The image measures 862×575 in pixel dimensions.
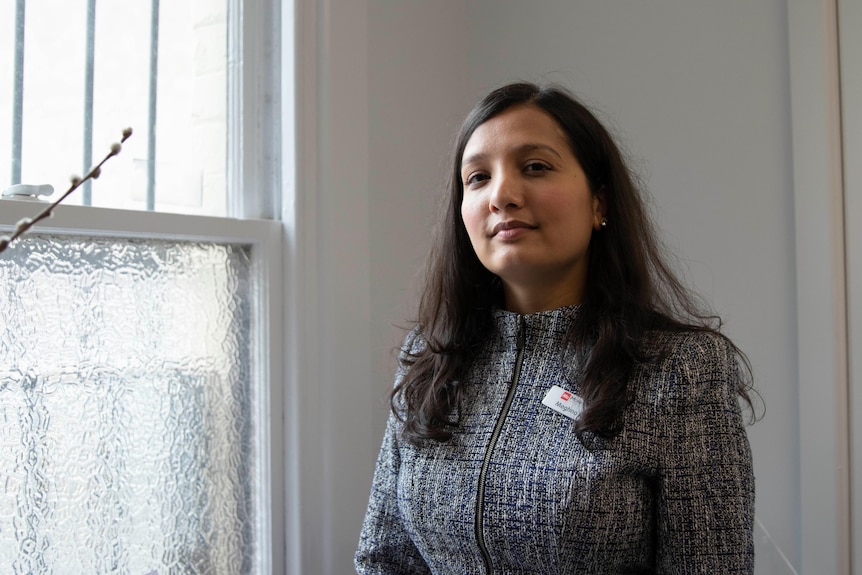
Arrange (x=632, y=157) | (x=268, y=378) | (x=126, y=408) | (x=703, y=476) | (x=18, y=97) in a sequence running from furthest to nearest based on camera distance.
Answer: (x=632, y=157), (x=268, y=378), (x=126, y=408), (x=18, y=97), (x=703, y=476)

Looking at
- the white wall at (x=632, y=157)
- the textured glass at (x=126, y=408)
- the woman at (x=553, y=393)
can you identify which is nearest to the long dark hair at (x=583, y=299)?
the woman at (x=553, y=393)

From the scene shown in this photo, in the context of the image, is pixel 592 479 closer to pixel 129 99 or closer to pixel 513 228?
pixel 513 228

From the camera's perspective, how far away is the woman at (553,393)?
3.25ft

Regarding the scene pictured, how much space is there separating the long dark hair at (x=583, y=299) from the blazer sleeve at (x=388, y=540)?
88mm

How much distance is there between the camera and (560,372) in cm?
110

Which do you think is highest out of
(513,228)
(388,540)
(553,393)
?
(513,228)

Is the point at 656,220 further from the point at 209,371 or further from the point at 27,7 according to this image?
the point at 27,7

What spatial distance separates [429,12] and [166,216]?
0.89m

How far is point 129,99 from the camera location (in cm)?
122

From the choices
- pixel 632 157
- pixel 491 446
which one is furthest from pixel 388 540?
pixel 632 157

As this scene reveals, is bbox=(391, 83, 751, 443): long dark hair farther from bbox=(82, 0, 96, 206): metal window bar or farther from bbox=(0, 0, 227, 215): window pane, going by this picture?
bbox=(82, 0, 96, 206): metal window bar

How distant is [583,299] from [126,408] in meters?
0.73

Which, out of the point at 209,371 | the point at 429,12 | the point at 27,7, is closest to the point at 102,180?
the point at 27,7

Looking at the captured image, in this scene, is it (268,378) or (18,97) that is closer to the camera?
(18,97)
